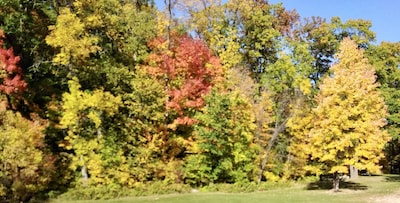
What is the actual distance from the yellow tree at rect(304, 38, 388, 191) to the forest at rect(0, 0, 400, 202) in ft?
0.29

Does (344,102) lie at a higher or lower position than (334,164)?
higher

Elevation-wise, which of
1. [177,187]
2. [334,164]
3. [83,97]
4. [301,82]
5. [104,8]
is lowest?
[177,187]

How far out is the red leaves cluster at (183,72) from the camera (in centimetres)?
3447

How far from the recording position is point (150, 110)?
33.4 m

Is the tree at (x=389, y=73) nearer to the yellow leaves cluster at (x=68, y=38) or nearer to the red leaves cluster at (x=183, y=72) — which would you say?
the red leaves cluster at (x=183, y=72)

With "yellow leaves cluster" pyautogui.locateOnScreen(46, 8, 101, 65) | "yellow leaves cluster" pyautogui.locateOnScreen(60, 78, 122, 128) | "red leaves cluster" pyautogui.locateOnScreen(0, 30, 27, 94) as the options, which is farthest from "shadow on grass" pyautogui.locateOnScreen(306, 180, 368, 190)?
"red leaves cluster" pyautogui.locateOnScreen(0, 30, 27, 94)

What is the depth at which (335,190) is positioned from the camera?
30.4 metres

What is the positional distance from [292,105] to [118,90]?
1430cm

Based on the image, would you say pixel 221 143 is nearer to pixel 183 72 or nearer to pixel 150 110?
pixel 150 110

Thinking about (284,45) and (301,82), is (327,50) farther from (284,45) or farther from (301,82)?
(301,82)

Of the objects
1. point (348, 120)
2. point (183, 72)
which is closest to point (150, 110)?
point (183, 72)

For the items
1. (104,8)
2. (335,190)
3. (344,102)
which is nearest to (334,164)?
(335,190)

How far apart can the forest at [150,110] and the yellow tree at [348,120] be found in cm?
9

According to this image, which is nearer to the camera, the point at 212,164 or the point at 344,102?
the point at 344,102
